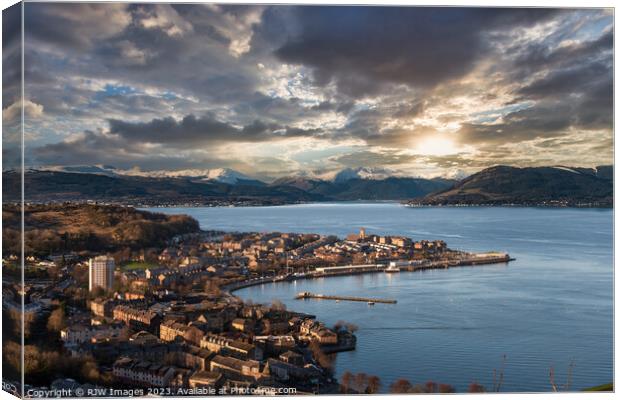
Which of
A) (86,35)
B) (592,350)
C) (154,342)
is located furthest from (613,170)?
(86,35)

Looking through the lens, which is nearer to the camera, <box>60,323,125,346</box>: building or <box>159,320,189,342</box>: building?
<box>60,323,125,346</box>: building

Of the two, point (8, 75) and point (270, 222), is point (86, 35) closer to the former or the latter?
point (8, 75)

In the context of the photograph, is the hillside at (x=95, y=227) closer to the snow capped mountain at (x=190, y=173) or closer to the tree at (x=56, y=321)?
the snow capped mountain at (x=190, y=173)

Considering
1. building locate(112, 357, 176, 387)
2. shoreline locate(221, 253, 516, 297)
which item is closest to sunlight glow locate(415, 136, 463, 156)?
shoreline locate(221, 253, 516, 297)

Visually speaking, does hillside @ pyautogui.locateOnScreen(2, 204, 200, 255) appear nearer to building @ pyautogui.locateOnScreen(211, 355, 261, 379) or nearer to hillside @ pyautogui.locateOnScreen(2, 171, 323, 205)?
hillside @ pyautogui.locateOnScreen(2, 171, 323, 205)

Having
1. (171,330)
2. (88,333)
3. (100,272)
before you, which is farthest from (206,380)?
(100,272)

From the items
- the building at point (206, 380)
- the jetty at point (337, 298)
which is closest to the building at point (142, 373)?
the building at point (206, 380)

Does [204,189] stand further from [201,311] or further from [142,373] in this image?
[142,373]
